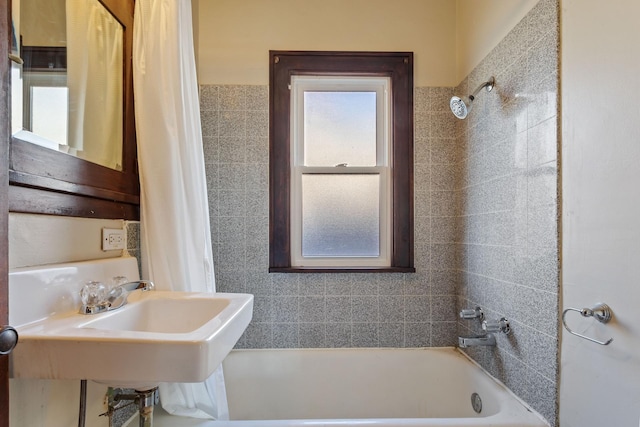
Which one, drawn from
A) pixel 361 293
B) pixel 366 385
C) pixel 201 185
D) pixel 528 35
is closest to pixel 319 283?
pixel 361 293

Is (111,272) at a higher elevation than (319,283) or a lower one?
higher

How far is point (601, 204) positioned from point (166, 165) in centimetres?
140

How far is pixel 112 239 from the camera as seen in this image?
44.8 inches

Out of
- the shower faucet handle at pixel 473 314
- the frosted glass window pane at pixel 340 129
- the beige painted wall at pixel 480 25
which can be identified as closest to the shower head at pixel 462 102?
the beige painted wall at pixel 480 25

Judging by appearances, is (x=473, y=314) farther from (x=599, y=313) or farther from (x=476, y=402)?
(x=599, y=313)

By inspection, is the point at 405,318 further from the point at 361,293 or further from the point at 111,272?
the point at 111,272

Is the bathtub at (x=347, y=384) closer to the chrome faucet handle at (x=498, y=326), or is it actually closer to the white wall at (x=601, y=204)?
the chrome faucet handle at (x=498, y=326)

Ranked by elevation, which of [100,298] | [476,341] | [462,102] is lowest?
[476,341]

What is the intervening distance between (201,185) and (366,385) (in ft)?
4.38

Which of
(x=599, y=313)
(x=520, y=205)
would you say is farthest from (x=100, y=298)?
(x=520, y=205)

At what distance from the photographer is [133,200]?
127 cm

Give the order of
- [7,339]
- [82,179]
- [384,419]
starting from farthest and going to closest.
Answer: [384,419], [82,179], [7,339]

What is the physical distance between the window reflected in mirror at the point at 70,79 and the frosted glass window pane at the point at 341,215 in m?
1.01

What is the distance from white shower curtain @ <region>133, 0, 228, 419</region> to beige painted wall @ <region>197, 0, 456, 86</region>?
58 centimetres
